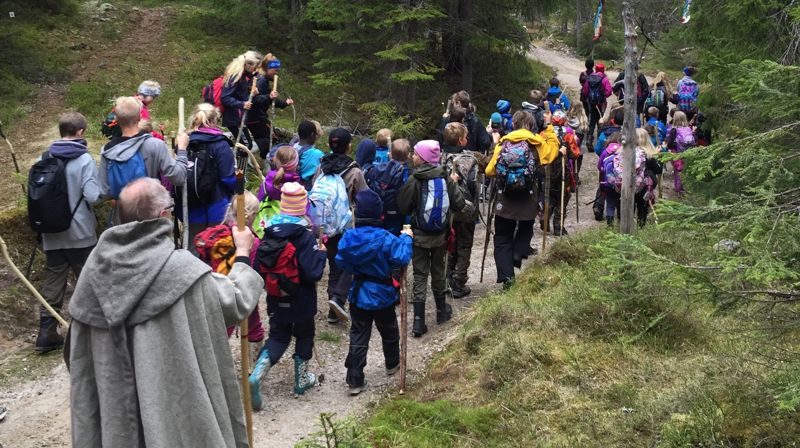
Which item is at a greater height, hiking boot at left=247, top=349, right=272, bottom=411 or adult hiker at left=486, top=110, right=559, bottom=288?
adult hiker at left=486, top=110, right=559, bottom=288

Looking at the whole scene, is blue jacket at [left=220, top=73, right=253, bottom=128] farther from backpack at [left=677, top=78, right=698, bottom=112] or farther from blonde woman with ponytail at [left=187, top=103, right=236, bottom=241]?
backpack at [left=677, top=78, right=698, bottom=112]

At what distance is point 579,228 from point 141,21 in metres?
15.9

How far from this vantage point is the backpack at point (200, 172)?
7570mm

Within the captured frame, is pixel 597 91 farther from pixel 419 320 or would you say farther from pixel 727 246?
pixel 727 246

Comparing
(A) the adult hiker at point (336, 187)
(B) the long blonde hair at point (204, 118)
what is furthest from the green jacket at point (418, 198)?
(B) the long blonde hair at point (204, 118)

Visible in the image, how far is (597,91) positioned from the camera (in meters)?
17.5

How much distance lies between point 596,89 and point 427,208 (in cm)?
1085

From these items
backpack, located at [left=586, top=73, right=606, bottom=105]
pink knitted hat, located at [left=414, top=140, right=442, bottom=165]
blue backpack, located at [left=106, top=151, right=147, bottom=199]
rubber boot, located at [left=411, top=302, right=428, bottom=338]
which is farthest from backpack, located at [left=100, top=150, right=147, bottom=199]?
backpack, located at [left=586, top=73, right=606, bottom=105]

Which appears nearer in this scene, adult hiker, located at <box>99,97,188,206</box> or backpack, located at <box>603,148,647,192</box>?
adult hiker, located at <box>99,97,188,206</box>

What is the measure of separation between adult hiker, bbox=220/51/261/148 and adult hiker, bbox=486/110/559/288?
3.67 meters

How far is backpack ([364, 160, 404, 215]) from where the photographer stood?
843 cm

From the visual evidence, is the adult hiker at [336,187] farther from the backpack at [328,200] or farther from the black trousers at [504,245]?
the black trousers at [504,245]

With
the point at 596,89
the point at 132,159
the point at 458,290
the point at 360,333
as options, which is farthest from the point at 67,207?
the point at 596,89

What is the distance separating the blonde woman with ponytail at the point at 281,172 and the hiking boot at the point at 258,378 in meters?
1.95
